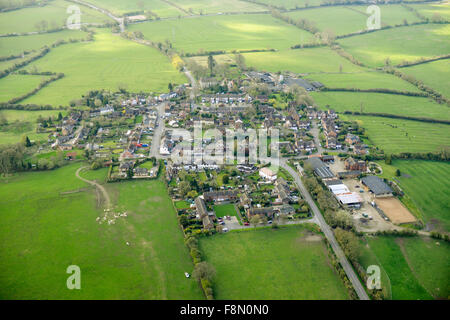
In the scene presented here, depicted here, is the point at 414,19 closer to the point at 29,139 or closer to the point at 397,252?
the point at 397,252

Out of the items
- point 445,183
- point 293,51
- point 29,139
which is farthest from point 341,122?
point 29,139

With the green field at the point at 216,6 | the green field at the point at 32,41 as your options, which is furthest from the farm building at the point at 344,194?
the green field at the point at 216,6

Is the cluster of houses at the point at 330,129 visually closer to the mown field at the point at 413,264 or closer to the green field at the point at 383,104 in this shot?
the green field at the point at 383,104

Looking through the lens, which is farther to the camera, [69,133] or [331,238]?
[69,133]

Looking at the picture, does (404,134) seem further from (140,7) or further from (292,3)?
(140,7)

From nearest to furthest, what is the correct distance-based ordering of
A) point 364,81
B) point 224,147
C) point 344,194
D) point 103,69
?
point 344,194, point 224,147, point 364,81, point 103,69

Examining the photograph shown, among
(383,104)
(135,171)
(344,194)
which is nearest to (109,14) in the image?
(135,171)

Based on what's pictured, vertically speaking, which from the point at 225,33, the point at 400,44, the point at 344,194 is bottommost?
the point at 344,194
